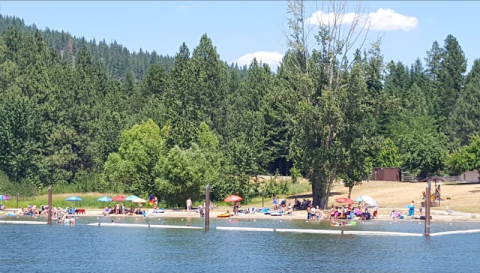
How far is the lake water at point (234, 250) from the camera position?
43.8 m

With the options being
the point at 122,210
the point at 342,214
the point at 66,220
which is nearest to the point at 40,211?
the point at 66,220

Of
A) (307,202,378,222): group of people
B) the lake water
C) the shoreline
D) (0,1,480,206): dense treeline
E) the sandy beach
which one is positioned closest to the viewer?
the lake water

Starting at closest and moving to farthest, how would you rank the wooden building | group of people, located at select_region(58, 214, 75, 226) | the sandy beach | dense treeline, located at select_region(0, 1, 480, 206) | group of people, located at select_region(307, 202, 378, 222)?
group of people, located at select_region(307, 202, 378, 222)
the sandy beach
group of people, located at select_region(58, 214, 75, 226)
dense treeline, located at select_region(0, 1, 480, 206)
the wooden building

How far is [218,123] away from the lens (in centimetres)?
10931

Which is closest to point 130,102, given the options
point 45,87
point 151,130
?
point 45,87

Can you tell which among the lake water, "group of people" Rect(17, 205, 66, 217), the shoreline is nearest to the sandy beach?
the shoreline

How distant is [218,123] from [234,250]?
60.5 meters

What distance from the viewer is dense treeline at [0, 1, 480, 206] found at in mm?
68375

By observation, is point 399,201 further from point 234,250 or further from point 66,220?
A: point 66,220

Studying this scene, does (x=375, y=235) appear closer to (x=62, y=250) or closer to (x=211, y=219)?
(x=211, y=219)

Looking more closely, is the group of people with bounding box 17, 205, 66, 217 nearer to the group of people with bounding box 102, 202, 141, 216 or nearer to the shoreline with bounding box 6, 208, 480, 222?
the shoreline with bounding box 6, 208, 480, 222

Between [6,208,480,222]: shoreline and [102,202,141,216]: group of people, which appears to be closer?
[6,208,480,222]: shoreline

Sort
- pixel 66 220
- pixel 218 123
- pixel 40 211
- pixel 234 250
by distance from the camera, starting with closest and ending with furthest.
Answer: pixel 234 250 < pixel 66 220 < pixel 40 211 < pixel 218 123

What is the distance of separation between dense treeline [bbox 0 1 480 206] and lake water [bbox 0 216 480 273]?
37.5 feet
